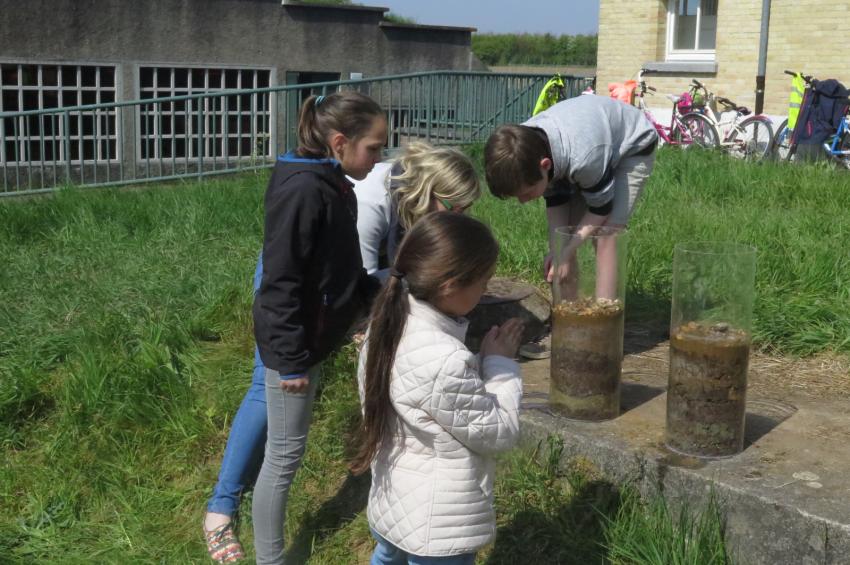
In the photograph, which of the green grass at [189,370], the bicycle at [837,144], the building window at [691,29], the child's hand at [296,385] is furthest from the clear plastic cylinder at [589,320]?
the building window at [691,29]

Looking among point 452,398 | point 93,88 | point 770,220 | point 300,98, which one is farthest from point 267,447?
point 93,88

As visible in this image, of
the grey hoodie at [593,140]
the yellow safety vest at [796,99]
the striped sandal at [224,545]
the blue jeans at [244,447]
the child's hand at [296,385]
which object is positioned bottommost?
the striped sandal at [224,545]

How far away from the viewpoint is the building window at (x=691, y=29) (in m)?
14.3

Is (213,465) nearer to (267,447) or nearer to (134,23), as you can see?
(267,447)

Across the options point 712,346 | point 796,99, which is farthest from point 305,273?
point 796,99

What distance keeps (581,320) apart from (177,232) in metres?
4.21

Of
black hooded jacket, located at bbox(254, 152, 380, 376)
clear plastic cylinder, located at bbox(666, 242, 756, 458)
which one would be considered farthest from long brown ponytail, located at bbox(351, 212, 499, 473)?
clear plastic cylinder, located at bbox(666, 242, 756, 458)

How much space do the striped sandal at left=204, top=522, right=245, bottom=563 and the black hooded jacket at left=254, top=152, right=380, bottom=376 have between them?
3.09ft

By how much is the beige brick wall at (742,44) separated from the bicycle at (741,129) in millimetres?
310

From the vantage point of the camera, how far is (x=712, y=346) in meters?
3.25

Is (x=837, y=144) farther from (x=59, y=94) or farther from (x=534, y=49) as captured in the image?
(x=534, y=49)

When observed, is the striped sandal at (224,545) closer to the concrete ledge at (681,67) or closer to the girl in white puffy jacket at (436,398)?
the girl in white puffy jacket at (436,398)

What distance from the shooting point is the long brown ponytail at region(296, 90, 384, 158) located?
10.5ft

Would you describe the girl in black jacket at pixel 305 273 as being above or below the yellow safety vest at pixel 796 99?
below
